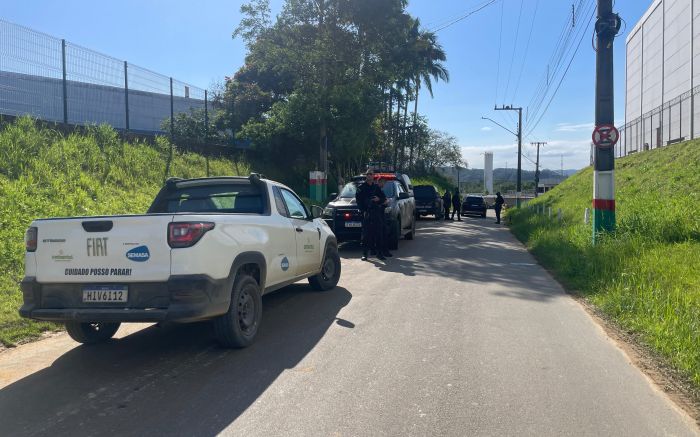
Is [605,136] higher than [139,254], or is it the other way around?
[605,136]

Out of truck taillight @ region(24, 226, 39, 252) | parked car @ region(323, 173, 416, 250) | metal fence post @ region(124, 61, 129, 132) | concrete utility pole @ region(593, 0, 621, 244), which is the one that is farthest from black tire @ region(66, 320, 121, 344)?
metal fence post @ region(124, 61, 129, 132)

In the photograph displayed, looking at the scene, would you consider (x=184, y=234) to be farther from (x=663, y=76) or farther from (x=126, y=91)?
(x=663, y=76)

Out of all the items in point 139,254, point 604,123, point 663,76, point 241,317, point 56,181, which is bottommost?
point 241,317

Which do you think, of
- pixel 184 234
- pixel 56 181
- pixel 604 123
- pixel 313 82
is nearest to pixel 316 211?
pixel 184 234

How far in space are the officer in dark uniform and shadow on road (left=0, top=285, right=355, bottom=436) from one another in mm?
5536

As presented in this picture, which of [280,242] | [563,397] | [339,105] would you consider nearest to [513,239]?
[339,105]

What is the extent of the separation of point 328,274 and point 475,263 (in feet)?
14.5

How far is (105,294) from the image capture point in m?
4.96

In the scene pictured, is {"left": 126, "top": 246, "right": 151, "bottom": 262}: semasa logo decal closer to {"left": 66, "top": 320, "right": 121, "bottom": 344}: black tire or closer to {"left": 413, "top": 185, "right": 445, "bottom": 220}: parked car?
{"left": 66, "top": 320, "right": 121, "bottom": 344}: black tire

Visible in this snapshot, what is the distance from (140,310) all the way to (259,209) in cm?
225

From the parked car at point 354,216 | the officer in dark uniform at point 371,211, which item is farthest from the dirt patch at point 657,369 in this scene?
the parked car at point 354,216

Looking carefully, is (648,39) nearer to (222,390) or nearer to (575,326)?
(575,326)

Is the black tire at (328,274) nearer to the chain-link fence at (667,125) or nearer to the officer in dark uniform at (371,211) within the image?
the officer in dark uniform at (371,211)

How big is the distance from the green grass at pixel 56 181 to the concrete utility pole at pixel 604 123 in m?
10.3
